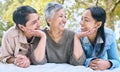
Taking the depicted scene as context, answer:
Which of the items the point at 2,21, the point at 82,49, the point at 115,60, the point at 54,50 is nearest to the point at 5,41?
the point at 54,50

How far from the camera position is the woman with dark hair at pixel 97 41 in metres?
1.17

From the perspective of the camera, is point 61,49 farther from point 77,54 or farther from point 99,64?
point 99,64

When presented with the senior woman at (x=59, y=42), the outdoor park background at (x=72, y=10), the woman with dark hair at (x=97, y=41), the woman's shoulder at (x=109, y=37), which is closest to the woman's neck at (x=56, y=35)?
the senior woman at (x=59, y=42)

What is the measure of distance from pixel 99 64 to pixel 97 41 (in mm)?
127

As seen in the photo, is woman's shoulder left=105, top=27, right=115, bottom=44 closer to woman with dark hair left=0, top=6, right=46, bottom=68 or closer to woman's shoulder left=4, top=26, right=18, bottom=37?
woman with dark hair left=0, top=6, right=46, bottom=68

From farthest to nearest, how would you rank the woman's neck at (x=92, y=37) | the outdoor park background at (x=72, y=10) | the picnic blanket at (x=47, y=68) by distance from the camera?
1. the outdoor park background at (x=72, y=10)
2. the woman's neck at (x=92, y=37)
3. the picnic blanket at (x=47, y=68)

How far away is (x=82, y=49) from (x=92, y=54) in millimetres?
86

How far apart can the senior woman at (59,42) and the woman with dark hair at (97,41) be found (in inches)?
2.1

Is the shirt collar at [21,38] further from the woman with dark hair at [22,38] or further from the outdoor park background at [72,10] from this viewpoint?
the outdoor park background at [72,10]

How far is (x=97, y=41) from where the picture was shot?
48.3 inches

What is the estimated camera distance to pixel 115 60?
4.00 feet

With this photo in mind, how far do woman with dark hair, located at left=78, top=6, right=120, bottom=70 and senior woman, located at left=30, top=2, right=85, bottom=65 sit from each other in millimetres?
53

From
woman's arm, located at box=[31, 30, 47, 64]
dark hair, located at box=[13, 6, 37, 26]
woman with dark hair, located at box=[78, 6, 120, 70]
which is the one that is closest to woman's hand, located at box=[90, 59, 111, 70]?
woman with dark hair, located at box=[78, 6, 120, 70]

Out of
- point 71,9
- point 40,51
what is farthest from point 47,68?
point 71,9
